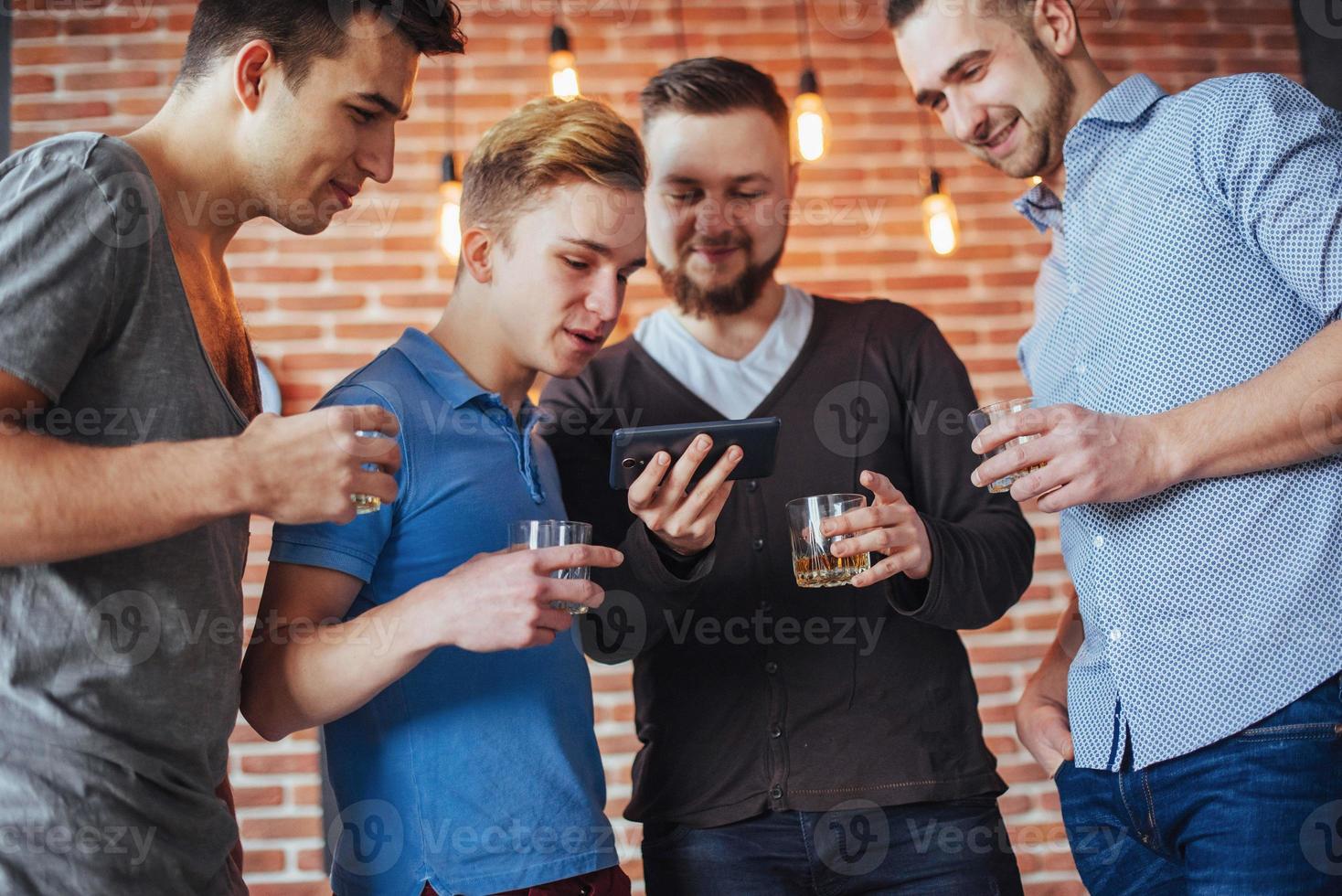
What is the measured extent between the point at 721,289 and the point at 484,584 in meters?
0.87

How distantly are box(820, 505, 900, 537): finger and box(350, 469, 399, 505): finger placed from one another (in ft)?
1.96

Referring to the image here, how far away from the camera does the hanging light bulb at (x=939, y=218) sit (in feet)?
10.8

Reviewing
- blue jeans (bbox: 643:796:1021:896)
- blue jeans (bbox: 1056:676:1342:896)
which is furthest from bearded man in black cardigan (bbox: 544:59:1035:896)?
blue jeans (bbox: 1056:676:1342:896)

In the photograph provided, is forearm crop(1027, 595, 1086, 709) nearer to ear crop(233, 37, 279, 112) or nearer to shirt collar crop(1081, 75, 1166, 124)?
shirt collar crop(1081, 75, 1166, 124)

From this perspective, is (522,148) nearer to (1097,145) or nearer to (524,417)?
(524,417)

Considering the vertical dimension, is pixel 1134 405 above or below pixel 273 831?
above

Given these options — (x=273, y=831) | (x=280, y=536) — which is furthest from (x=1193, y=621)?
(x=273, y=831)

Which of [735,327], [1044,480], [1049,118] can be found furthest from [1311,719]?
[735,327]

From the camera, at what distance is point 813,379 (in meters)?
1.85

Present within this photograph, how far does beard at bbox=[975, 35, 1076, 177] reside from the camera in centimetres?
173

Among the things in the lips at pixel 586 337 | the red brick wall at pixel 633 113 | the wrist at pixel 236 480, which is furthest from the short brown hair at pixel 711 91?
the red brick wall at pixel 633 113

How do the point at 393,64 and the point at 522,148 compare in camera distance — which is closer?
the point at 393,64

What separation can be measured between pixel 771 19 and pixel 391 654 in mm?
3019

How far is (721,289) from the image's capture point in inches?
75.8
